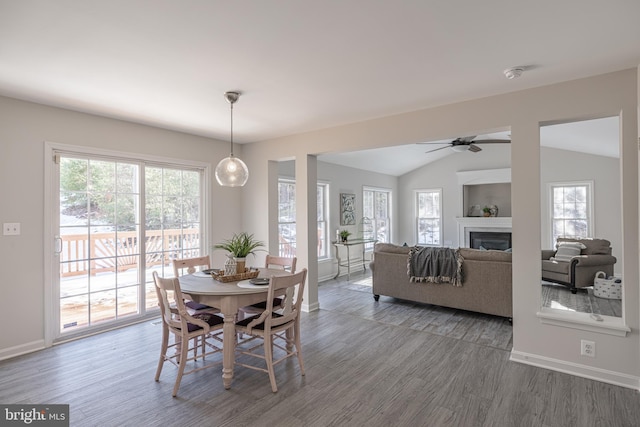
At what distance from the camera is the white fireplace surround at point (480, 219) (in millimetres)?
8078

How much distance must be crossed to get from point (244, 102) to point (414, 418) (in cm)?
311

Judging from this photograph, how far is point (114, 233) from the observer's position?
404 cm

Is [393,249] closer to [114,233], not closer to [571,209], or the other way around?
[114,233]

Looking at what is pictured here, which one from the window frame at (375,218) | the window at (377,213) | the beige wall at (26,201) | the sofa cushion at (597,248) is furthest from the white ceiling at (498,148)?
the beige wall at (26,201)

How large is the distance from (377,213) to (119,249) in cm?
634

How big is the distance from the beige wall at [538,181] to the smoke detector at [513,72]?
46cm

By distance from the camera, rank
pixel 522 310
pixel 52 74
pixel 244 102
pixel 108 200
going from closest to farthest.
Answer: pixel 52 74 → pixel 522 310 → pixel 244 102 → pixel 108 200

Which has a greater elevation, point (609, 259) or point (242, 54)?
point (242, 54)

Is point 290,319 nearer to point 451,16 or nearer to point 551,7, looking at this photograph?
point 451,16

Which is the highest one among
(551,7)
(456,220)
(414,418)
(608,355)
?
(551,7)

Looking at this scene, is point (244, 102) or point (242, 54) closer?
point (242, 54)

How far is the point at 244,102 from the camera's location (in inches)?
136

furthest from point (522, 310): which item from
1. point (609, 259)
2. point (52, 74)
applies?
point (52, 74)

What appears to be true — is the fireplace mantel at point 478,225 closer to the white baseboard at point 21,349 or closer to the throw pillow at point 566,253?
the throw pillow at point 566,253
